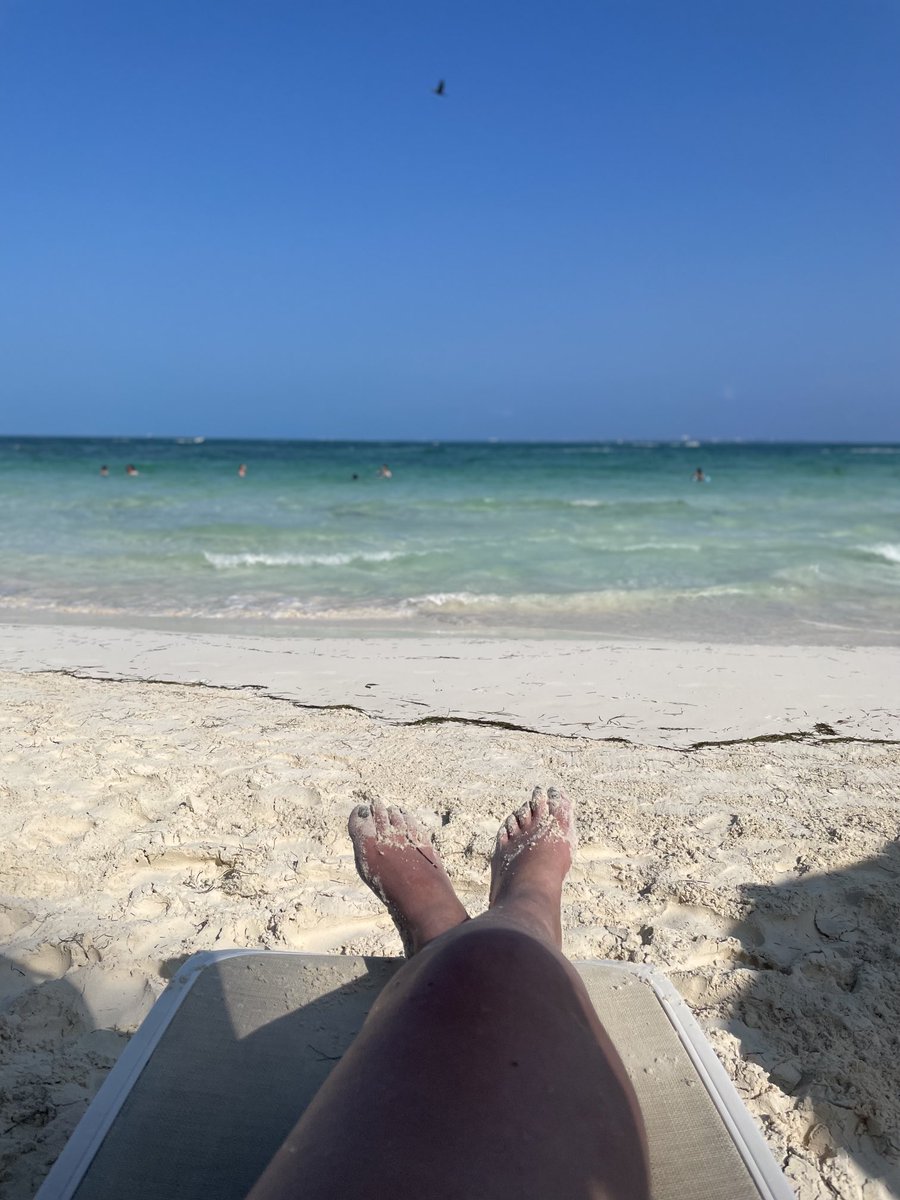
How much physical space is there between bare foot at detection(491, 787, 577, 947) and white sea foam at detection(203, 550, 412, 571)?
742cm

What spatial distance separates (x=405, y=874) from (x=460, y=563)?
7.84 m

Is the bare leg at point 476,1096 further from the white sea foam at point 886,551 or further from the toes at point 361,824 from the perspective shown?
the white sea foam at point 886,551

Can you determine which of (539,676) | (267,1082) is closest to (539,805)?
(267,1082)

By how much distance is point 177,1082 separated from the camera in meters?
1.68

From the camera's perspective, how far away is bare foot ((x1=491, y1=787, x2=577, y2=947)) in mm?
1896

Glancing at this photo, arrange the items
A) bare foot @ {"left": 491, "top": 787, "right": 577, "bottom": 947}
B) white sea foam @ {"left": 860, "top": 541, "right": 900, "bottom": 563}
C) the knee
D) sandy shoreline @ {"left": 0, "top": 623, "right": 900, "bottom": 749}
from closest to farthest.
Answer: the knee → bare foot @ {"left": 491, "top": 787, "right": 577, "bottom": 947} → sandy shoreline @ {"left": 0, "top": 623, "right": 900, "bottom": 749} → white sea foam @ {"left": 860, "top": 541, "right": 900, "bottom": 563}

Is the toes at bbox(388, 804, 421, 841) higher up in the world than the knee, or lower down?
lower down

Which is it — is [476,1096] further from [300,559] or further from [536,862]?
[300,559]

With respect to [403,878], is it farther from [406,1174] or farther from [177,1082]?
[406,1174]

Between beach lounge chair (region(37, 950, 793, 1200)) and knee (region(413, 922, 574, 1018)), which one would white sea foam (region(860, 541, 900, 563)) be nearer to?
beach lounge chair (region(37, 950, 793, 1200))

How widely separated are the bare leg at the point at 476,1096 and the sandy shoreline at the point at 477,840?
671 millimetres

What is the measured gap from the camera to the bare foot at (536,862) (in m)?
1.90

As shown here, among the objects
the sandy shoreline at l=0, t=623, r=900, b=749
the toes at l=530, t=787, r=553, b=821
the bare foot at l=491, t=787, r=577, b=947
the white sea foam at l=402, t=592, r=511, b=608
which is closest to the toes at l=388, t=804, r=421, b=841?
the bare foot at l=491, t=787, r=577, b=947

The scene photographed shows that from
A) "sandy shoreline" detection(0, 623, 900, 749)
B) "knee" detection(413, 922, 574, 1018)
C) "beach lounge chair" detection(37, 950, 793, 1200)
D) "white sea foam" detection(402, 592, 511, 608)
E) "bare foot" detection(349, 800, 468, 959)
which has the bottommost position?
"white sea foam" detection(402, 592, 511, 608)
